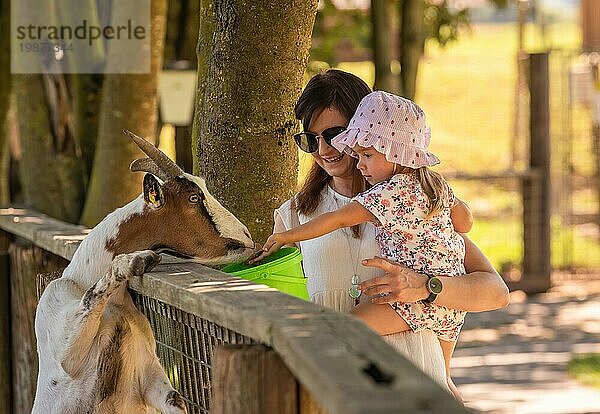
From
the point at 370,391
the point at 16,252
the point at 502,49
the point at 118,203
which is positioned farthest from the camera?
the point at 502,49

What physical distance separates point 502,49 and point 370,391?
75.3ft

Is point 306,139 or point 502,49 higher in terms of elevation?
point 502,49

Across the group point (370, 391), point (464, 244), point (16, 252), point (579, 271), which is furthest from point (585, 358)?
point (370, 391)

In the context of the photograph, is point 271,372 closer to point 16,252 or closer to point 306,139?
point 306,139

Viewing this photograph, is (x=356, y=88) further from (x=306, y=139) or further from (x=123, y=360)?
(x=123, y=360)

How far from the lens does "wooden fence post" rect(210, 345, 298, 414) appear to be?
2506 millimetres

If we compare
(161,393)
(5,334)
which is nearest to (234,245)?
(161,393)

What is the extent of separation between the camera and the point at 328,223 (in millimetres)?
3492

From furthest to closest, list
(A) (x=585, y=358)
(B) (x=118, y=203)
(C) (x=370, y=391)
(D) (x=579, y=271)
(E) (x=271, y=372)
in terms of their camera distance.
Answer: (D) (x=579, y=271) → (A) (x=585, y=358) → (B) (x=118, y=203) → (E) (x=271, y=372) → (C) (x=370, y=391)

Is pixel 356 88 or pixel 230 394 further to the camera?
pixel 356 88

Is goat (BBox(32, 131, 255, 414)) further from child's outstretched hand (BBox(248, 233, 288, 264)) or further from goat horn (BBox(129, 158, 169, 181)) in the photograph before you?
child's outstretched hand (BBox(248, 233, 288, 264))

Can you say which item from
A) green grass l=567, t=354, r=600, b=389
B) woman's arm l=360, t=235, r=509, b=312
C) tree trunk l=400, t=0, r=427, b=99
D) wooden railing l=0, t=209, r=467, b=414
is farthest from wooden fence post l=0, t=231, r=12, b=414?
tree trunk l=400, t=0, r=427, b=99

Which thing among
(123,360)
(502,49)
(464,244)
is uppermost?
(502,49)

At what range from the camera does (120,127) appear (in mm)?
6336
